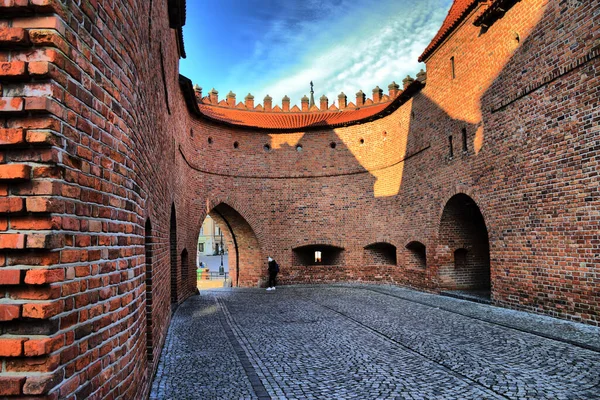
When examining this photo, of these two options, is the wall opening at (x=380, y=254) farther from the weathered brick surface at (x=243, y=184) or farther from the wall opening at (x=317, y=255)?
the wall opening at (x=317, y=255)

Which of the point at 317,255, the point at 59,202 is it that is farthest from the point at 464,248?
the point at 59,202

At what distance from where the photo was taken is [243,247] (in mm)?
18922

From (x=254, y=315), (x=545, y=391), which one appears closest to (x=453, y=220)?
(x=254, y=315)

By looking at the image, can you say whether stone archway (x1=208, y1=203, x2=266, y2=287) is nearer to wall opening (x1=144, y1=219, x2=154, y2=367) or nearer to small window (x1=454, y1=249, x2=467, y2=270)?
small window (x1=454, y1=249, x2=467, y2=270)

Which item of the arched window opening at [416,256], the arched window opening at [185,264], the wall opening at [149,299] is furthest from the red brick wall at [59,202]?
the arched window opening at [416,256]

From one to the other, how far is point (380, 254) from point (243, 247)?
6158mm

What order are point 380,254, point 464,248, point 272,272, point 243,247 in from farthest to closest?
point 243,247, point 380,254, point 272,272, point 464,248

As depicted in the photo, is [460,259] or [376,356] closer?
[376,356]

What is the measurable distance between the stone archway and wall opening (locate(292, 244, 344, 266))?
1.60 meters

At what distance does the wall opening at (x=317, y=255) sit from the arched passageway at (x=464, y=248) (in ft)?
19.0

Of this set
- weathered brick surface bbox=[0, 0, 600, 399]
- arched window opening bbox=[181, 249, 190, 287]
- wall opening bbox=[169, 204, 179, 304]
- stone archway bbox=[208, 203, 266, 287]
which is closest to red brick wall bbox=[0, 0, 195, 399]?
weathered brick surface bbox=[0, 0, 600, 399]

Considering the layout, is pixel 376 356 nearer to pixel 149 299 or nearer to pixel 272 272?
pixel 149 299

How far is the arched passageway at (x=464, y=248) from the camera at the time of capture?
13.1 m

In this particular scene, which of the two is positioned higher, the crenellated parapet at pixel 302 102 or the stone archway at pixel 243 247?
the crenellated parapet at pixel 302 102
